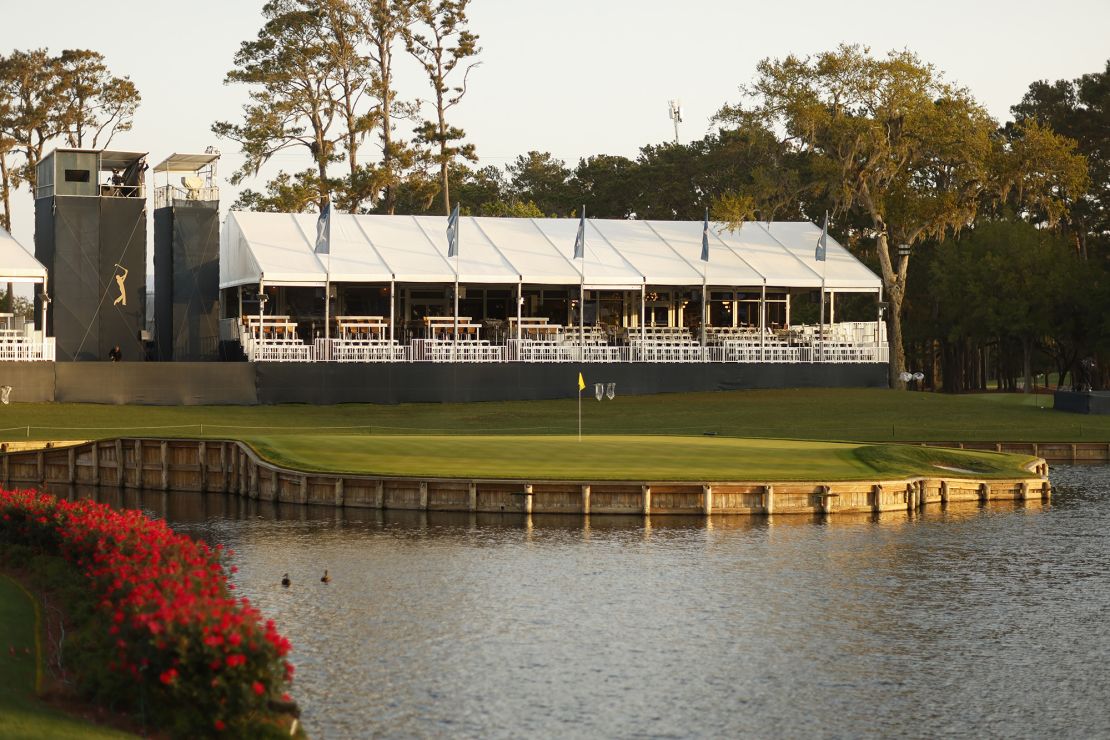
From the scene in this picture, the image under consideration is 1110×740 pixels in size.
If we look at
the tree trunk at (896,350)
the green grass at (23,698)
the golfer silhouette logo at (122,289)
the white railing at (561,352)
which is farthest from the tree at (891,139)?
the green grass at (23,698)

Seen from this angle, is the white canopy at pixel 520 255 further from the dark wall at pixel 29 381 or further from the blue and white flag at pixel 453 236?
the dark wall at pixel 29 381

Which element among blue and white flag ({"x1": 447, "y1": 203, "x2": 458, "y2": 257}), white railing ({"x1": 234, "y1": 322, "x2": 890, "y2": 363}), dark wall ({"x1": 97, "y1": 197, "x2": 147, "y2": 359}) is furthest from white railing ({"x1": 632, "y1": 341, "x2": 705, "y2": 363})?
dark wall ({"x1": 97, "y1": 197, "x2": 147, "y2": 359})

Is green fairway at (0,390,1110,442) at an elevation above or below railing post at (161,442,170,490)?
above

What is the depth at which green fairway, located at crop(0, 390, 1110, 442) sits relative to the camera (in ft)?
148

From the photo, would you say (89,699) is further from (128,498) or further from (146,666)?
(128,498)

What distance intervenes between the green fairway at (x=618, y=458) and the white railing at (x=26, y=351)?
15.6 metres

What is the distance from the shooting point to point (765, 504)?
31625 mm

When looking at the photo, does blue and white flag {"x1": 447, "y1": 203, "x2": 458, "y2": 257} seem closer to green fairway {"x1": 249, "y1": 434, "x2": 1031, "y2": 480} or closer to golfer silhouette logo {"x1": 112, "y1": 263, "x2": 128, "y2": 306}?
golfer silhouette logo {"x1": 112, "y1": 263, "x2": 128, "y2": 306}

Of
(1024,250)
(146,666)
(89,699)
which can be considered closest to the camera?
(146,666)

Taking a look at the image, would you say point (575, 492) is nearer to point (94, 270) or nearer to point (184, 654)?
point (184, 654)

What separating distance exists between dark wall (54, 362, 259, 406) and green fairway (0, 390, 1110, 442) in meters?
0.79

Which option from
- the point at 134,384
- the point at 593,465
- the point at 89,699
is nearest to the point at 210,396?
the point at 134,384

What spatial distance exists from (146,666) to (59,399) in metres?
38.8

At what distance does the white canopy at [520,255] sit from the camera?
54.4 m
